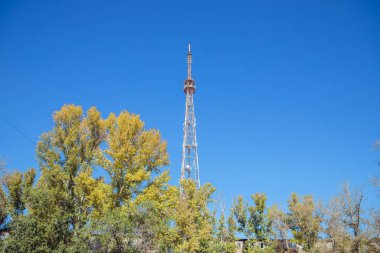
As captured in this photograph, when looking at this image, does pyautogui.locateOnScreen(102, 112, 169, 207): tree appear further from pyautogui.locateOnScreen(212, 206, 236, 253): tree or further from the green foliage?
pyautogui.locateOnScreen(212, 206, 236, 253): tree

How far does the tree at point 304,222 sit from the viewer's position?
31.0 m

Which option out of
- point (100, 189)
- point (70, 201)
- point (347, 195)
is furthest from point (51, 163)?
point (347, 195)

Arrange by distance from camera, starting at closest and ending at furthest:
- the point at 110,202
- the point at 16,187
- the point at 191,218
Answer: the point at 110,202, the point at 191,218, the point at 16,187

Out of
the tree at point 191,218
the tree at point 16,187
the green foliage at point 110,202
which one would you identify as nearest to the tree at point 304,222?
the green foliage at point 110,202

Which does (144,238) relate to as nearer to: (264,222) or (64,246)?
(64,246)

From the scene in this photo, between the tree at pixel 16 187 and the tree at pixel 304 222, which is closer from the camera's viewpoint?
the tree at pixel 16 187

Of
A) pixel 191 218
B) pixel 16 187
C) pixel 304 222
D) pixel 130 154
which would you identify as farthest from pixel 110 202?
pixel 304 222

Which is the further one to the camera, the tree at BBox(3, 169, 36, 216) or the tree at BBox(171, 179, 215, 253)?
the tree at BBox(3, 169, 36, 216)

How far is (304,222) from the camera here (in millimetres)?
31969

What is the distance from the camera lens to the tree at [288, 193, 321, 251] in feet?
102

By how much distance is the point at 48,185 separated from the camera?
21438mm

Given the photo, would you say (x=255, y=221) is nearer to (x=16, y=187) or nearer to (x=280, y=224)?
(x=280, y=224)

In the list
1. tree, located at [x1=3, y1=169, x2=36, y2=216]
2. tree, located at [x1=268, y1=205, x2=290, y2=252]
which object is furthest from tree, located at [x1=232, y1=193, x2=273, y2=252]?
tree, located at [x1=3, y1=169, x2=36, y2=216]

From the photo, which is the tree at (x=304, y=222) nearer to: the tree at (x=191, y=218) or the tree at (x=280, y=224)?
the tree at (x=280, y=224)
